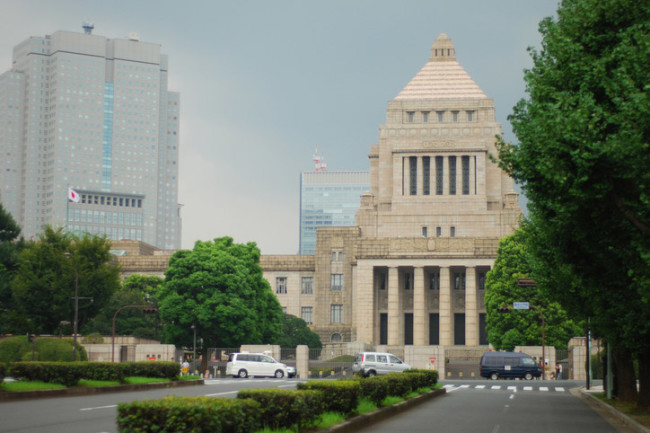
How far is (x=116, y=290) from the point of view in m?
75.2

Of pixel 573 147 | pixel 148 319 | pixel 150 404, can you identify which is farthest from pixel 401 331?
pixel 150 404

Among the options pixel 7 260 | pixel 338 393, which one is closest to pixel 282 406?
pixel 338 393

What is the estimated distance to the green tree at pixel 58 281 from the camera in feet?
230

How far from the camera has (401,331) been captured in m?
102

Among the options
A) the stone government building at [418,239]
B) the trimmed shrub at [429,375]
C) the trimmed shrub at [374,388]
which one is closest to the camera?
the trimmed shrub at [374,388]

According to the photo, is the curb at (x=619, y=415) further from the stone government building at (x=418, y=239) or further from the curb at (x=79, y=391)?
the stone government building at (x=418, y=239)

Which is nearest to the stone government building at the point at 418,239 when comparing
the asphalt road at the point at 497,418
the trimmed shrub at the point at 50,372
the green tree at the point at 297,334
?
the green tree at the point at 297,334

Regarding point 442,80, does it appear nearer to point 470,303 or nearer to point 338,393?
point 470,303

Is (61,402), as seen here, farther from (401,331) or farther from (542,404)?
(401,331)

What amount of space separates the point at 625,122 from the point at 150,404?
34.4 feet

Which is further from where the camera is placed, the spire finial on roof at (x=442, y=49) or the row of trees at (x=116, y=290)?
the spire finial on roof at (x=442, y=49)

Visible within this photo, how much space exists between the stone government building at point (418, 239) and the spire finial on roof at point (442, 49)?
447 centimetres

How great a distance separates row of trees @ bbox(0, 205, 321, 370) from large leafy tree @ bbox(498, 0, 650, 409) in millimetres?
47604

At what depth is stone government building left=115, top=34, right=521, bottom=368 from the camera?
328 ft
